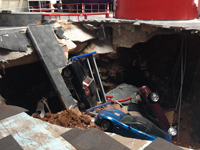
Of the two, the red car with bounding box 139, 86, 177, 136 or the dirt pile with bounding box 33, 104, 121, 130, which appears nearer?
the dirt pile with bounding box 33, 104, 121, 130

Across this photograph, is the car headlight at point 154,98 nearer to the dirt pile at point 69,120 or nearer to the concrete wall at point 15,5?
the dirt pile at point 69,120

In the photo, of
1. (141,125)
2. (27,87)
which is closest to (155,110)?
(141,125)

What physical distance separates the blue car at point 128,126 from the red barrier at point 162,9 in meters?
6.18

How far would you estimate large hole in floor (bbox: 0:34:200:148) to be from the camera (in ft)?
32.6

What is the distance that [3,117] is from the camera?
348 cm

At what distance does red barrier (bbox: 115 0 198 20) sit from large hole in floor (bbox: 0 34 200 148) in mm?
1271

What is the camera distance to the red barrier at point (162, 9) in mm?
9938

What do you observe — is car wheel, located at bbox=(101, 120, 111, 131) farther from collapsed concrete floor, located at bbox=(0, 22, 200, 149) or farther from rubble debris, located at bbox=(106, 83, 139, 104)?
collapsed concrete floor, located at bbox=(0, 22, 200, 149)

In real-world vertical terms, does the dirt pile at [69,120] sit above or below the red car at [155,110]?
above

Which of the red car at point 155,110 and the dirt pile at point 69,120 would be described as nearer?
the dirt pile at point 69,120

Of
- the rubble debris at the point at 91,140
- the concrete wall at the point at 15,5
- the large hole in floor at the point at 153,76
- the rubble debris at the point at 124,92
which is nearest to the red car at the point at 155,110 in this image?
the large hole in floor at the point at 153,76

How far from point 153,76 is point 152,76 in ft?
0.22

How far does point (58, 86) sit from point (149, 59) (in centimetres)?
669

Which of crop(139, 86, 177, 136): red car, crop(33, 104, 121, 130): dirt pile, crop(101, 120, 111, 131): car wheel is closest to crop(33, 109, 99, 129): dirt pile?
crop(33, 104, 121, 130): dirt pile
